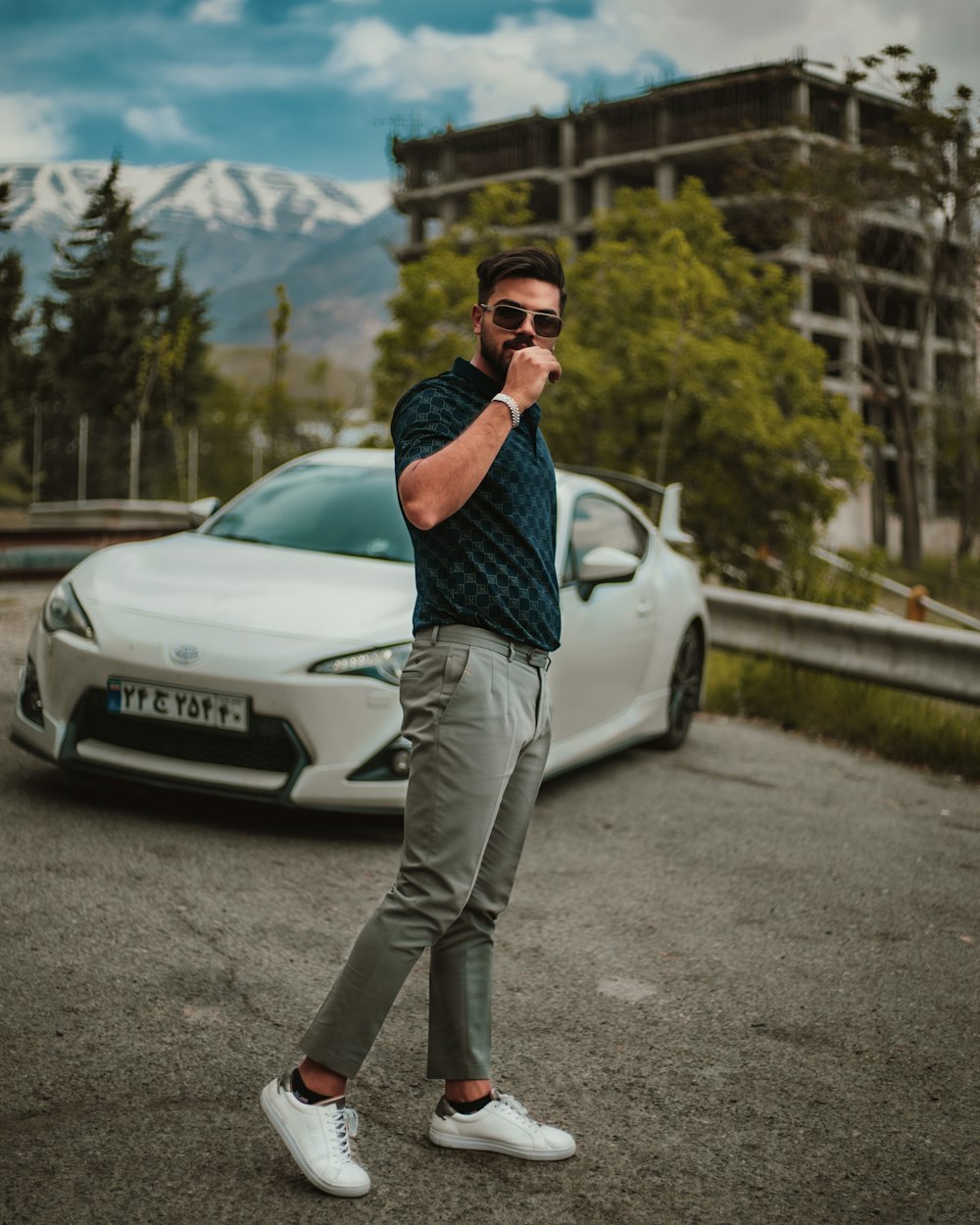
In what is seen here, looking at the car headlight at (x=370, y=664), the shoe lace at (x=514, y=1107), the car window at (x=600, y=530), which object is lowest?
the shoe lace at (x=514, y=1107)

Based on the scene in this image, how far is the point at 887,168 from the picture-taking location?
30.2m

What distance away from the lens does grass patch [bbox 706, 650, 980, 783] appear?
25.6 feet

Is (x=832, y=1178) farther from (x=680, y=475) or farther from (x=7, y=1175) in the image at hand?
(x=680, y=475)

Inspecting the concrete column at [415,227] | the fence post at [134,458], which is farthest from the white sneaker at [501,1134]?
the concrete column at [415,227]

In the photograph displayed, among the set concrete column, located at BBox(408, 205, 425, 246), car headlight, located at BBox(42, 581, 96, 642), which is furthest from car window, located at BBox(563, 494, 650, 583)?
concrete column, located at BBox(408, 205, 425, 246)

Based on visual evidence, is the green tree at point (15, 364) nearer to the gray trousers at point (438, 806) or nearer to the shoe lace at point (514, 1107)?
the gray trousers at point (438, 806)

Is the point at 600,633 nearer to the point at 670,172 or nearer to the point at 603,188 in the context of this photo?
the point at 670,172

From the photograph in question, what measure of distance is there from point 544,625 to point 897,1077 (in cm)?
153

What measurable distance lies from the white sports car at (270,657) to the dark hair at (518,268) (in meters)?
2.44

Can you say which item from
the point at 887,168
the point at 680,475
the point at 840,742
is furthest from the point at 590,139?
the point at 840,742

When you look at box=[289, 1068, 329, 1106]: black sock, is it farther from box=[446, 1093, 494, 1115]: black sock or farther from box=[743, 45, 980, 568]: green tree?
box=[743, 45, 980, 568]: green tree

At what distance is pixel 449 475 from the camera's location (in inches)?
97.4

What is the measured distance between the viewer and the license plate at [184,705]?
16.1 feet

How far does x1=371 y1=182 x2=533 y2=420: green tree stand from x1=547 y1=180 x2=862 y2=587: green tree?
23.6ft
